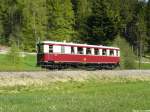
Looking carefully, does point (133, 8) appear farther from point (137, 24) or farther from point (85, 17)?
point (85, 17)

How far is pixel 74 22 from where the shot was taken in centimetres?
11050

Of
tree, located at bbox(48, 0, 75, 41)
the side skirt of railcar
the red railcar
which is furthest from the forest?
the red railcar

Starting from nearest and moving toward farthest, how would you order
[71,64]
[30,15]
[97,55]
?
1. [71,64]
2. [97,55]
3. [30,15]

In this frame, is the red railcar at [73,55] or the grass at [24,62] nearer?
the red railcar at [73,55]

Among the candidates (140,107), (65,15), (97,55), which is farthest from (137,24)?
(140,107)

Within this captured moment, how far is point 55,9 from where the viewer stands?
101m

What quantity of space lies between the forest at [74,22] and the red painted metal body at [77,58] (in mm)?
28801

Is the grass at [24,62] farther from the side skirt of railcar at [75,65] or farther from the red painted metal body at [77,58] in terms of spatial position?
the red painted metal body at [77,58]

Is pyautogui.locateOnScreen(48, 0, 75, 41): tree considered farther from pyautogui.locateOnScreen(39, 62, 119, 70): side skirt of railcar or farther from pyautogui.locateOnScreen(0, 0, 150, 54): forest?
pyautogui.locateOnScreen(39, 62, 119, 70): side skirt of railcar

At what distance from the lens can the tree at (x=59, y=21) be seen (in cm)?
9712

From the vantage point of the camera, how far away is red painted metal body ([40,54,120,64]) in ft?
161

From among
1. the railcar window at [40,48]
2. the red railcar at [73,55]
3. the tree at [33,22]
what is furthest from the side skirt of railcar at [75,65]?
the tree at [33,22]

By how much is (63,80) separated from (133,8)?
272 feet

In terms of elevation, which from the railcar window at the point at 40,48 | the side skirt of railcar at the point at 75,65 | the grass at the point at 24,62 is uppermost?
the railcar window at the point at 40,48
